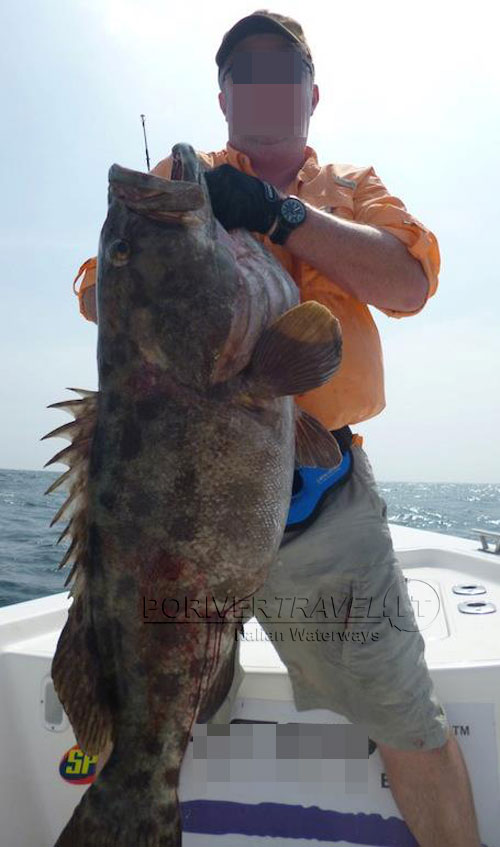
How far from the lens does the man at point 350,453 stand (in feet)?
7.80

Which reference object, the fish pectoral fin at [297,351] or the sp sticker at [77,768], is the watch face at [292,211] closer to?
the fish pectoral fin at [297,351]

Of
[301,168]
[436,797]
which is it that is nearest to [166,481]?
[301,168]

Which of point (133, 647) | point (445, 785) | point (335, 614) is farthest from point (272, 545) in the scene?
point (445, 785)

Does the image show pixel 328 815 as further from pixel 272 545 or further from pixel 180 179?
pixel 180 179

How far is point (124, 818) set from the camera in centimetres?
188

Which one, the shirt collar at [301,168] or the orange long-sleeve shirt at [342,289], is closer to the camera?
the orange long-sleeve shirt at [342,289]

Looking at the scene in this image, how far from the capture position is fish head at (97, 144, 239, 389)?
2021 mm

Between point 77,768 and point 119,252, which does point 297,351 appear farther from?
point 77,768

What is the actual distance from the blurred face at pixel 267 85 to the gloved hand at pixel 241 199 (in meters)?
0.43

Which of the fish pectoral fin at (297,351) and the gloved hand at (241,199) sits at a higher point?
the gloved hand at (241,199)

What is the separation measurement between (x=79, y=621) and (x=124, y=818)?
578 mm

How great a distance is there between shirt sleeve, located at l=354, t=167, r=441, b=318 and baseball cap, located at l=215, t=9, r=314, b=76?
22.4 inches

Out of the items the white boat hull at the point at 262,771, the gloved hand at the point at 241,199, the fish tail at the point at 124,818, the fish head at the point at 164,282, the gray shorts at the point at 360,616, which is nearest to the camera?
the fish tail at the point at 124,818

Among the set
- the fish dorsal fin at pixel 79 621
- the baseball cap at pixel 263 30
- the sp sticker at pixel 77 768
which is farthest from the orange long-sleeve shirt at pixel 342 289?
the sp sticker at pixel 77 768
